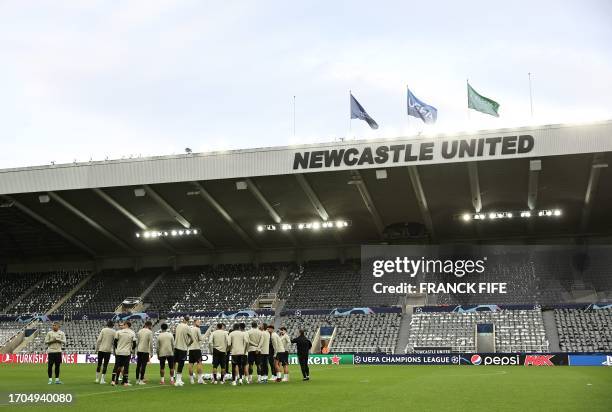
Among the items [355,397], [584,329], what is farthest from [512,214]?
[355,397]

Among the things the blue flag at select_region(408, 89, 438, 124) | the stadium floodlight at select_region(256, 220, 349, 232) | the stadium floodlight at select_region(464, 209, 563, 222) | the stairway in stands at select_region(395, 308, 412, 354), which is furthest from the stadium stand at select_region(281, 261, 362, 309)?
the blue flag at select_region(408, 89, 438, 124)

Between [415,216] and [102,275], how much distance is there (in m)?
27.8

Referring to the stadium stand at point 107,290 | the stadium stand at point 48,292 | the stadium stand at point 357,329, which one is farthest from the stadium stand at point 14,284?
the stadium stand at point 357,329

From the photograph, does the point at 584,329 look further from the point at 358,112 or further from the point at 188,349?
the point at 188,349

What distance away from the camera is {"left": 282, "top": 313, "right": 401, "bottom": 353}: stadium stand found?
136ft

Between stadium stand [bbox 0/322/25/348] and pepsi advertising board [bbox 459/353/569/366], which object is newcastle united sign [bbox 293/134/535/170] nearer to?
pepsi advertising board [bbox 459/353/569/366]

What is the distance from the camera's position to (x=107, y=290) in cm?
5484

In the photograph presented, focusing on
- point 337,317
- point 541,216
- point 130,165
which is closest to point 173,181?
point 130,165

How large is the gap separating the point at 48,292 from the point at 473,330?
34.6 metres

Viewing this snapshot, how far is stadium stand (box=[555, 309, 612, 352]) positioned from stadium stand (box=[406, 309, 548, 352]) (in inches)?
44.3

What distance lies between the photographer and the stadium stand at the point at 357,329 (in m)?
41.5

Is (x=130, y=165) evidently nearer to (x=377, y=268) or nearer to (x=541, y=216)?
(x=377, y=268)

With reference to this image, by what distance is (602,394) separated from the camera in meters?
15.4

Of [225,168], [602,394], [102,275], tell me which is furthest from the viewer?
[102,275]
